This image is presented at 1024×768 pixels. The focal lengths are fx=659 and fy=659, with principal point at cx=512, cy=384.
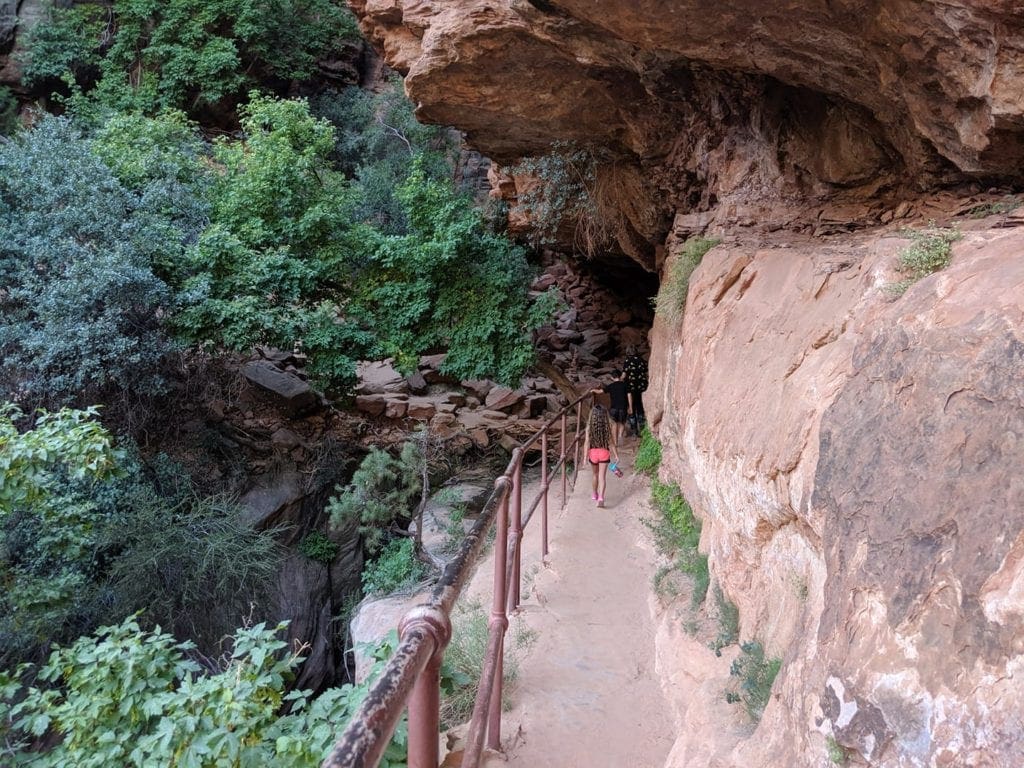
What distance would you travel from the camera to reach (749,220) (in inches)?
263

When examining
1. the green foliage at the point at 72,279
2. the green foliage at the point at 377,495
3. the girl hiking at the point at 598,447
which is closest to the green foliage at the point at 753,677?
the girl hiking at the point at 598,447

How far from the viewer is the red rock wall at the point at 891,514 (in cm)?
160

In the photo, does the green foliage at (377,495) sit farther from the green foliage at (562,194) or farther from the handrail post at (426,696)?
the handrail post at (426,696)

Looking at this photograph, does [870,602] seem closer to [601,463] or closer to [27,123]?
[601,463]

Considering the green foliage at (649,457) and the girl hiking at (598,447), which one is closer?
the girl hiking at (598,447)

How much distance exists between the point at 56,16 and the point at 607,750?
818 inches

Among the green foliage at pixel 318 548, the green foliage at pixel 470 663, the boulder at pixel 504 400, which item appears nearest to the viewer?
the green foliage at pixel 470 663

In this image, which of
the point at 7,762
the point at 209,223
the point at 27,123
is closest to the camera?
the point at 7,762

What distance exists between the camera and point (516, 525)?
3.45 metres

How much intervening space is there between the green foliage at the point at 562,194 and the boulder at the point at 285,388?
4.89m

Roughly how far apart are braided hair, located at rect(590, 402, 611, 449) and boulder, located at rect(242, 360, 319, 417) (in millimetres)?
5459

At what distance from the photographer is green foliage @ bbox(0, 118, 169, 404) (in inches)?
286

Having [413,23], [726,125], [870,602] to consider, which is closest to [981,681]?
→ [870,602]

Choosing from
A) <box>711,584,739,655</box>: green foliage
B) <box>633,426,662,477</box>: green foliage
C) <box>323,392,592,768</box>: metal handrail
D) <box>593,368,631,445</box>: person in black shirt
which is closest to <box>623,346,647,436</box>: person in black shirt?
<box>593,368,631,445</box>: person in black shirt
